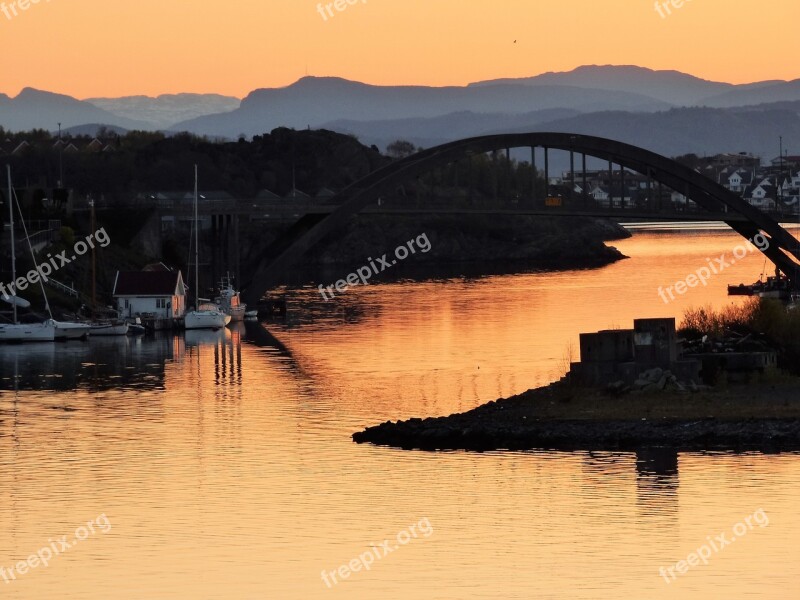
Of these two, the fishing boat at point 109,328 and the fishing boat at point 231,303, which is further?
the fishing boat at point 231,303

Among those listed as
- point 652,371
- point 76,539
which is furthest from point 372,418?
point 76,539

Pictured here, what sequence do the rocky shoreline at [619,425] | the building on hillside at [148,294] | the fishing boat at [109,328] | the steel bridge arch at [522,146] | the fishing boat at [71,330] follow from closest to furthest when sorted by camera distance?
the rocky shoreline at [619,425]
the fishing boat at [71,330]
the fishing boat at [109,328]
the building on hillside at [148,294]
the steel bridge arch at [522,146]

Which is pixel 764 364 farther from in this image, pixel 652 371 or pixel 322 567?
pixel 322 567

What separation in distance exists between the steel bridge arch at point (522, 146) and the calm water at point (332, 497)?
35.7 metres

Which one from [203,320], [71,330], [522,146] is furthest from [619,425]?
[522,146]

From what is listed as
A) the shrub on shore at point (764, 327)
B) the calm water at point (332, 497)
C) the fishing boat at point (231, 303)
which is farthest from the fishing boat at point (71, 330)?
the shrub on shore at point (764, 327)

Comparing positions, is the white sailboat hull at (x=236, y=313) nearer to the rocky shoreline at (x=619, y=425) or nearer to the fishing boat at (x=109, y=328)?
the fishing boat at (x=109, y=328)

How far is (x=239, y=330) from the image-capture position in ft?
323

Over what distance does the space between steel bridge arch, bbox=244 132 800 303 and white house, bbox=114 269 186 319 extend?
968cm

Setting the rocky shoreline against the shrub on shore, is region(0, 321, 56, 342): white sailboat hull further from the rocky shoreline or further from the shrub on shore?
the rocky shoreline

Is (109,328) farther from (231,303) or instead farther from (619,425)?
(619,425)

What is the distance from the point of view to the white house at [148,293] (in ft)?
326

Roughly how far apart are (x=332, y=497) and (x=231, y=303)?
190 feet

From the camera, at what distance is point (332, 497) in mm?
46656
